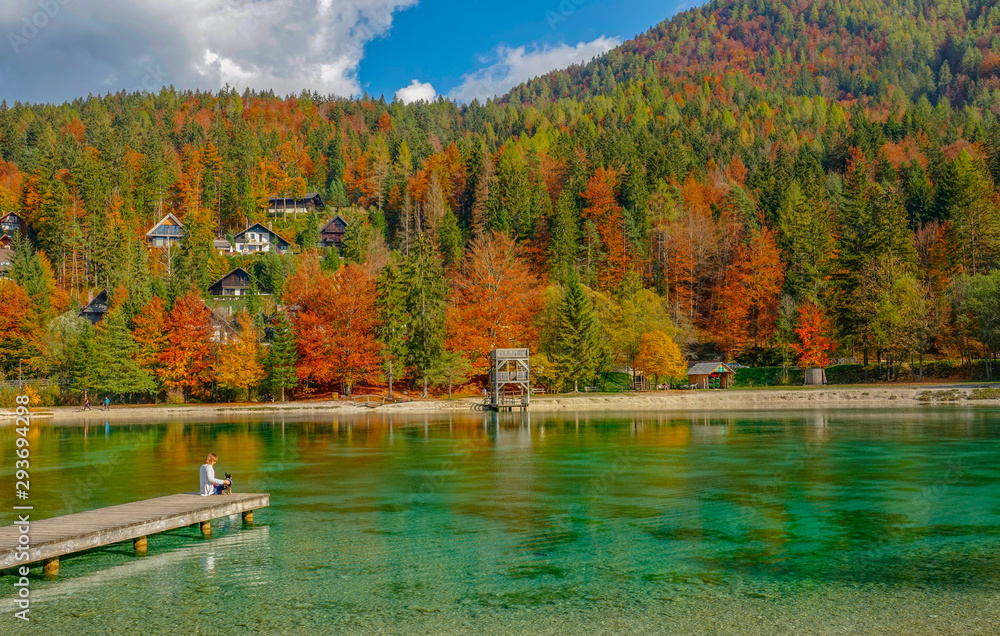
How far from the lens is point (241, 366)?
7712 centimetres

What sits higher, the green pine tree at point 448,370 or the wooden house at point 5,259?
the wooden house at point 5,259

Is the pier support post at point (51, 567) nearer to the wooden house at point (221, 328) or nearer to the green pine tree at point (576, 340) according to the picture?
the green pine tree at point (576, 340)

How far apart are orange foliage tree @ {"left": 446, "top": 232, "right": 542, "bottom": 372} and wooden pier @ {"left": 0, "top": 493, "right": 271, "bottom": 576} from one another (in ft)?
195

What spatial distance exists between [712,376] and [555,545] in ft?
233

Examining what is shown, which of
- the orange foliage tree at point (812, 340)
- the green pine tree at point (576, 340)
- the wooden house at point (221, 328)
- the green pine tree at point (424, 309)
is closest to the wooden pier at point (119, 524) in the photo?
the green pine tree at point (424, 309)

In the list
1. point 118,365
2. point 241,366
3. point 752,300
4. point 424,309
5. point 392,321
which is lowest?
point 241,366

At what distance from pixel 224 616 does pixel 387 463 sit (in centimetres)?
2002

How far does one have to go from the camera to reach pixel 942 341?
80.6 m

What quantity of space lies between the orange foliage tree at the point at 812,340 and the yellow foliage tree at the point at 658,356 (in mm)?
13551

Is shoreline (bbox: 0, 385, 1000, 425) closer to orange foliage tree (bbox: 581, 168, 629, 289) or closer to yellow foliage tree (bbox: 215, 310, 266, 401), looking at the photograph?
yellow foliage tree (bbox: 215, 310, 266, 401)

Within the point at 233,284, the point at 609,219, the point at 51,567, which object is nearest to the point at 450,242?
the point at 609,219

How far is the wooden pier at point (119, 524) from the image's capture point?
15.1 m

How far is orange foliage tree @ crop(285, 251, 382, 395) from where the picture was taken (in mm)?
78375

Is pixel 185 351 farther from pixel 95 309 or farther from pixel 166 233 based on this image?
pixel 166 233
